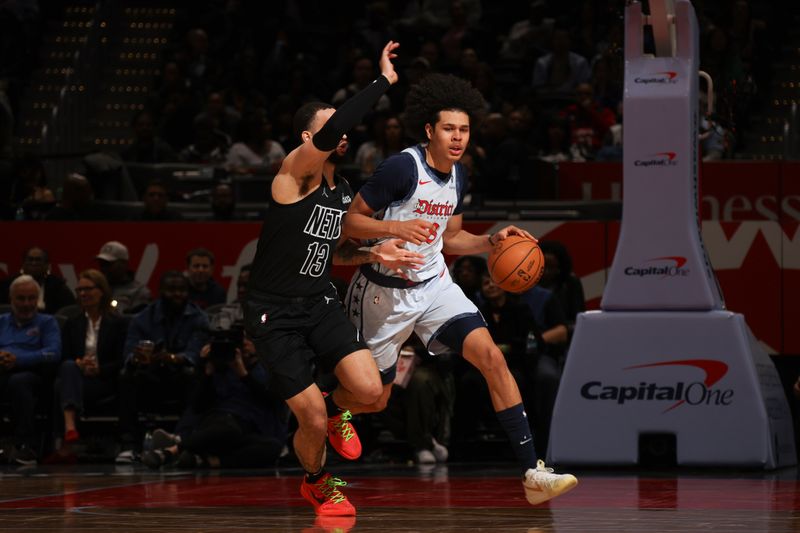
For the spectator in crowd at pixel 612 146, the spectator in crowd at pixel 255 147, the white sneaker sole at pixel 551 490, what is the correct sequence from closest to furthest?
the white sneaker sole at pixel 551 490, the spectator in crowd at pixel 612 146, the spectator in crowd at pixel 255 147

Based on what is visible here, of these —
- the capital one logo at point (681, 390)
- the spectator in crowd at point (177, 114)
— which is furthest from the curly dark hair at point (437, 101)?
the spectator in crowd at point (177, 114)

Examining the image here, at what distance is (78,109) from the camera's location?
56.8 feet

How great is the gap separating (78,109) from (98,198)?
11.4ft

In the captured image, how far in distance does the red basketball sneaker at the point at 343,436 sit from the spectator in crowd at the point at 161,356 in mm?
3955

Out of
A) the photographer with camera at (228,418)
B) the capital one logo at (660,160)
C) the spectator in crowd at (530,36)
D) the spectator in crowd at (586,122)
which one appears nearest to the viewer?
the capital one logo at (660,160)

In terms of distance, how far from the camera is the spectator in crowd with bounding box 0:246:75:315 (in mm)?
12023

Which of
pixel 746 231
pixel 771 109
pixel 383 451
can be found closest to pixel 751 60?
pixel 771 109

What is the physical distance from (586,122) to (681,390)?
618cm

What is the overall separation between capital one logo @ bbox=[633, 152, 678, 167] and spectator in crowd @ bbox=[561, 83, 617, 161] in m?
5.00

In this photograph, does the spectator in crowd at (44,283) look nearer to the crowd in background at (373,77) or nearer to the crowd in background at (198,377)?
the crowd in background at (198,377)

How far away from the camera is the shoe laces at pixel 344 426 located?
714 centimetres

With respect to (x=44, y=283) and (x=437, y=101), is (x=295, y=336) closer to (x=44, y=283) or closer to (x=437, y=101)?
(x=437, y=101)

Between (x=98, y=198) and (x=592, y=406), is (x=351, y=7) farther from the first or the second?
(x=592, y=406)

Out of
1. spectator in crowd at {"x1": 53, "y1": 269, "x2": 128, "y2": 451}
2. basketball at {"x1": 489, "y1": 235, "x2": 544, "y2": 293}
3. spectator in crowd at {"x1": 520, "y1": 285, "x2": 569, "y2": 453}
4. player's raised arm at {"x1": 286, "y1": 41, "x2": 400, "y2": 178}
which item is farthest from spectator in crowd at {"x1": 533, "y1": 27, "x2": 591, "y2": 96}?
player's raised arm at {"x1": 286, "y1": 41, "x2": 400, "y2": 178}
